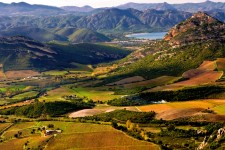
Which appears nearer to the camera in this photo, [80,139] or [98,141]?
[98,141]

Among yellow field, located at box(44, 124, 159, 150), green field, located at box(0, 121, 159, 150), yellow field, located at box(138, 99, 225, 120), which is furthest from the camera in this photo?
yellow field, located at box(138, 99, 225, 120)

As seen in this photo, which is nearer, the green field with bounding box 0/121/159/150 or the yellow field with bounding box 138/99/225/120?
the green field with bounding box 0/121/159/150

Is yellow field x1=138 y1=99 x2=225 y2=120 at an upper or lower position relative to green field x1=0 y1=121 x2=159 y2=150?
upper

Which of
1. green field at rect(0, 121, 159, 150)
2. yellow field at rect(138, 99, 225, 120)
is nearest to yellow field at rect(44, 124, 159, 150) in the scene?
green field at rect(0, 121, 159, 150)

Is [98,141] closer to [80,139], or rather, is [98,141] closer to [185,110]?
[80,139]

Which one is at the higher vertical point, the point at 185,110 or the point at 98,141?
the point at 185,110

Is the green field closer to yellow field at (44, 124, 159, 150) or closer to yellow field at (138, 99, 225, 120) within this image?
yellow field at (44, 124, 159, 150)

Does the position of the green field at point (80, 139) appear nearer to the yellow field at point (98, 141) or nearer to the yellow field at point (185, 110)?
the yellow field at point (98, 141)

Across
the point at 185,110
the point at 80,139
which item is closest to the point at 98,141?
the point at 80,139

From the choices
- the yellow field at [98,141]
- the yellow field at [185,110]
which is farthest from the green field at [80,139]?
the yellow field at [185,110]

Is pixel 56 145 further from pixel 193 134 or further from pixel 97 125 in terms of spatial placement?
pixel 193 134

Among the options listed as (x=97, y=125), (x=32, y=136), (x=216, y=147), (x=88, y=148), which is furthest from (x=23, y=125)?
(x=216, y=147)
